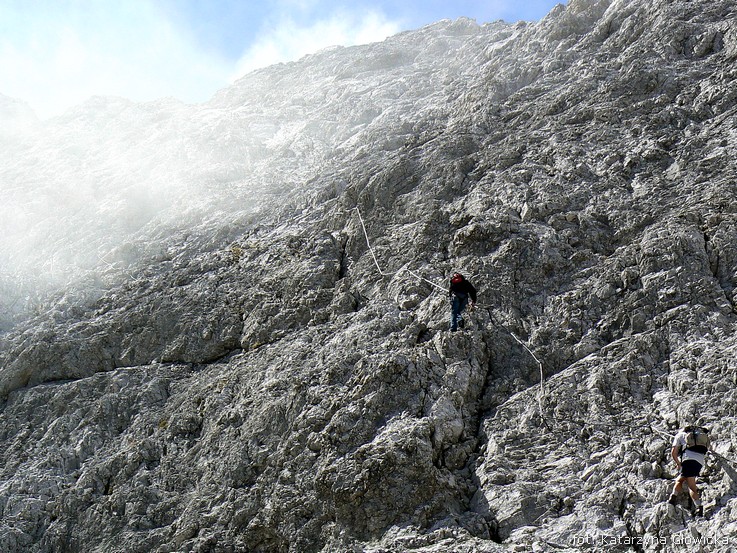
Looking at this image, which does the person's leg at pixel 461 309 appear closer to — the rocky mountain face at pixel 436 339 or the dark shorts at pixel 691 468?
the rocky mountain face at pixel 436 339

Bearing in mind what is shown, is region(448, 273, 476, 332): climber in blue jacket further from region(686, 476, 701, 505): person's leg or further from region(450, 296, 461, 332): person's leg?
region(686, 476, 701, 505): person's leg

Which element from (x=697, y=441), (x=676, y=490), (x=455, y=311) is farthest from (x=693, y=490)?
(x=455, y=311)

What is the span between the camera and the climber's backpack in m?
8.78

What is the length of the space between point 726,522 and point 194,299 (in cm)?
1265

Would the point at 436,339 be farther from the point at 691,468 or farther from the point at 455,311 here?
the point at 691,468

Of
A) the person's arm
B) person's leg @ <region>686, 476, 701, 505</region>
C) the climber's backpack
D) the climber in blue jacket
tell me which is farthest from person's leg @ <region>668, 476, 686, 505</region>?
the person's arm

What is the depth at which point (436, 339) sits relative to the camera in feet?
42.2

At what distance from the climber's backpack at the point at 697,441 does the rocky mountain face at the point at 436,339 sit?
439 mm

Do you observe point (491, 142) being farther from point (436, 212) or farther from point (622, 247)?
point (622, 247)

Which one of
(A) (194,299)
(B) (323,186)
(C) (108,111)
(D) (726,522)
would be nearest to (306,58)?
(C) (108,111)

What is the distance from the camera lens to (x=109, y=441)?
14.2m

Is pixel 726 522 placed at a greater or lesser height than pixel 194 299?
lesser

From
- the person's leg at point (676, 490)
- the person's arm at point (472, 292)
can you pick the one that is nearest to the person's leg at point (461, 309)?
the person's arm at point (472, 292)

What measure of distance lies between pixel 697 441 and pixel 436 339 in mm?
5177
